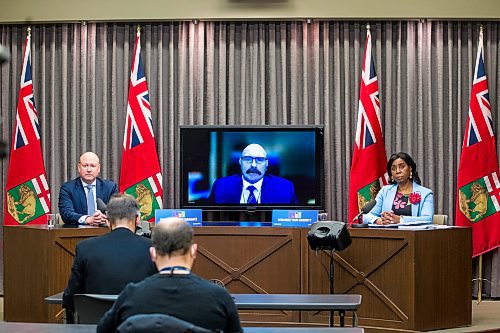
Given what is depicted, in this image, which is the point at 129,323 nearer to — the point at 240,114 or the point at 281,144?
the point at 281,144

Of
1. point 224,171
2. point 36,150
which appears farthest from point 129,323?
point 36,150

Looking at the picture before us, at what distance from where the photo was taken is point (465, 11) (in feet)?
28.5

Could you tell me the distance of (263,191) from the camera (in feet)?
27.1

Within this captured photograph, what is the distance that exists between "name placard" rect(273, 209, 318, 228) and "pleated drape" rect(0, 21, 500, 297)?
1.84 metres

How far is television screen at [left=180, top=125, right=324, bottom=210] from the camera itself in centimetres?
830

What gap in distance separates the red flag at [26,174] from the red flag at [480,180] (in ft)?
13.3

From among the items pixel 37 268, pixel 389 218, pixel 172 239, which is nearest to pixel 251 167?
pixel 389 218

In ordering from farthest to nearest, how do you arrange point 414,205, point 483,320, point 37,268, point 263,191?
1. point 263,191
2. point 483,320
3. point 414,205
4. point 37,268

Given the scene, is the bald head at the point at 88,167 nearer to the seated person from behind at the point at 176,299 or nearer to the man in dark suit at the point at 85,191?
the man in dark suit at the point at 85,191

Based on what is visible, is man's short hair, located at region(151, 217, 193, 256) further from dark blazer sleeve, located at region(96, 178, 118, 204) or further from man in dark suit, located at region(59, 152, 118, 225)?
dark blazer sleeve, located at region(96, 178, 118, 204)

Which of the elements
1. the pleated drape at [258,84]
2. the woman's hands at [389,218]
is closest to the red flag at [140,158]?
the pleated drape at [258,84]

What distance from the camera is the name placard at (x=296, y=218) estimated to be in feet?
23.2

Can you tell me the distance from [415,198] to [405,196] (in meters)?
0.10

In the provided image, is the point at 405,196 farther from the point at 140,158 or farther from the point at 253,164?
the point at 140,158
